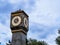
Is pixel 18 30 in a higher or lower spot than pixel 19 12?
lower

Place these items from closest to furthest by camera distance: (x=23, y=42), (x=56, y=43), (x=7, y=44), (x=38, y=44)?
1. (x=23, y=42)
2. (x=56, y=43)
3. (x=38, y=44)
4. (x=7, y=44)

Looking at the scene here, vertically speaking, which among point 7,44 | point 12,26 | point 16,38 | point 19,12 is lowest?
point 7,44

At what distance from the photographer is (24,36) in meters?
11.8

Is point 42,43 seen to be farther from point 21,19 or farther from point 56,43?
point 21,19

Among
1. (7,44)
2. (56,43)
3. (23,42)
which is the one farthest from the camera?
(7,44)

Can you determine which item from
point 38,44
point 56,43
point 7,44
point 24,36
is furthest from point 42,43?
point 24,36

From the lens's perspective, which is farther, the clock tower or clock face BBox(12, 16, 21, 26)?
clock face BBox(12, 16, 21, 26)

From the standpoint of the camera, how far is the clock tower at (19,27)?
1146 cm

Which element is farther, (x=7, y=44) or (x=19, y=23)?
(x=7, y=44)

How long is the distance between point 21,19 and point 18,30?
2.20 feet

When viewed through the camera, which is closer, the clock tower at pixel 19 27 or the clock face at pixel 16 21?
the clock tower at pixel 19 27

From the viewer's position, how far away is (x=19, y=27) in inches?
454

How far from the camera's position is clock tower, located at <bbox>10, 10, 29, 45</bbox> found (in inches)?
451

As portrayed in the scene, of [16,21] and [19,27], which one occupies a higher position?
[16,21]
